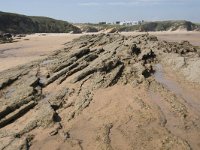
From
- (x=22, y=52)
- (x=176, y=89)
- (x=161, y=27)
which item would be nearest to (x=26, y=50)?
(x=22, y=52)

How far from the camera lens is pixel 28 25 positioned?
9388 centimetres

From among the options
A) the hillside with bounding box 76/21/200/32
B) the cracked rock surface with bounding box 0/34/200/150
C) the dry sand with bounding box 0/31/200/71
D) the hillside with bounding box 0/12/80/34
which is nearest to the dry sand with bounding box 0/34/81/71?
the dry sand with bounding box 0/31/200/71

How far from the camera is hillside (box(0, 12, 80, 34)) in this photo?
287 feet

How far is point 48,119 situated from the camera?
1232cm

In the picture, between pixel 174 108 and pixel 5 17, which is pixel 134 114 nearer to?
pixel 174 108

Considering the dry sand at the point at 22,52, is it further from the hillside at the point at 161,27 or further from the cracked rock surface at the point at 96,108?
the hillside at the point at 161,27

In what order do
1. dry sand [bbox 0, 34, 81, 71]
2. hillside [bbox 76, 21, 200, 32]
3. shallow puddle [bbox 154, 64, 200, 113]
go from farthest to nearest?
1. hillside [bbox 76, 21, 200, 32]
2. dry sand [bbox 0, 34, 81, 71]
3. shallow puddle [bbox 154, 64, 200, 113]

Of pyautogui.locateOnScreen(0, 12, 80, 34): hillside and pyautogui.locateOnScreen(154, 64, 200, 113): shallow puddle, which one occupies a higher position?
pyautogui.locateOnScreen(154, 64, 200, 113): shallow puddle

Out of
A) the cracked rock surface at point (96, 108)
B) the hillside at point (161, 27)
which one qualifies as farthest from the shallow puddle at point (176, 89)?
the hillside at point (161, 27)

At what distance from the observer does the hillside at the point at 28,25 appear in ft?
287

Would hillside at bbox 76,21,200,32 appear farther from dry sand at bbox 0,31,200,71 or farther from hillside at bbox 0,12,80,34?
dry sand at bbox 0,31,200,71

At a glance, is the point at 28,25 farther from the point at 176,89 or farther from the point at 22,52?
the point at 176,89

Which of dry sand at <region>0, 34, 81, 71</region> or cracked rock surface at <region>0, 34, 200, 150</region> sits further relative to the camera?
dry sand at <region>0, 34, 81, 71</region>

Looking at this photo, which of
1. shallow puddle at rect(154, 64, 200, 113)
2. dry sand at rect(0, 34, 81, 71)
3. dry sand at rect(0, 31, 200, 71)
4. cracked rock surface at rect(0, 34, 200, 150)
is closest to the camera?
cracked rock surface at rect(0, 34, 200, 150)
